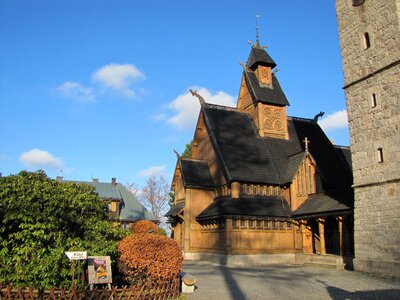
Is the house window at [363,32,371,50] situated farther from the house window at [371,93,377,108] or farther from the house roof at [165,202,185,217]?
the house roof at [165,202,185,217]

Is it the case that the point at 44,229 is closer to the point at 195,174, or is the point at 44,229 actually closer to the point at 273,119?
the point at 195,174

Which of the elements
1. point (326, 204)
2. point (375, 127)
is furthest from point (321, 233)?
point (375, 127)

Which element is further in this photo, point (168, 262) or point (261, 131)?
point (261, 131)

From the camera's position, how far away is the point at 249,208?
81.3 ft

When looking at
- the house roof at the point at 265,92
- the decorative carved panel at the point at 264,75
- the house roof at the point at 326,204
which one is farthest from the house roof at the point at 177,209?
the decorative carved panel at the point at 264,75

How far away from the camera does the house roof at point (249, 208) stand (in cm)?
2423

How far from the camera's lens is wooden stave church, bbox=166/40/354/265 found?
2411 centimetres

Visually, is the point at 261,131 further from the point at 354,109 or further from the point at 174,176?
the point at 354,109

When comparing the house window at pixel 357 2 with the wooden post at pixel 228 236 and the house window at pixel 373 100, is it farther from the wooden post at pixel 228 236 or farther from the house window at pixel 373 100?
the wooden post at pixel 228 236

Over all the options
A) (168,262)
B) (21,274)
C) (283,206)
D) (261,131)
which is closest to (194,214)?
(283,206)

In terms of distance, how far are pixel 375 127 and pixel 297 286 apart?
360 inches

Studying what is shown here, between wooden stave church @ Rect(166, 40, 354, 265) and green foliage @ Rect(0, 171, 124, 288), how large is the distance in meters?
12.4

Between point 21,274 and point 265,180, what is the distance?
18.7 metres

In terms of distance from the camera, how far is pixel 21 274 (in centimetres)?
1095
